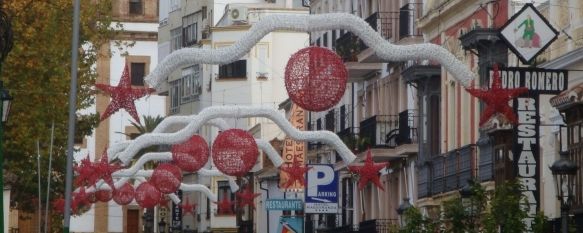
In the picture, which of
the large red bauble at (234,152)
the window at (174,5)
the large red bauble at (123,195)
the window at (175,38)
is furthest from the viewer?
the window at (174,5)

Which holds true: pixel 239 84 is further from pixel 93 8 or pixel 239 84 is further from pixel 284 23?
pixel 284 23

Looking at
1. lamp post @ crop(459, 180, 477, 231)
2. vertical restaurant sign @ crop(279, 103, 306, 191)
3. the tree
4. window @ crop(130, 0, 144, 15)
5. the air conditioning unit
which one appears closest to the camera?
lamp post @ crop(459, 180, 477, 231)

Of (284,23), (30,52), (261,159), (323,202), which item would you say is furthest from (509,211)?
(261,159)

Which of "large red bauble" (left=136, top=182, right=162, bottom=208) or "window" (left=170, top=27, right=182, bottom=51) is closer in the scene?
"large red bauble" (left=136, top=182, right=162, bottom=208)

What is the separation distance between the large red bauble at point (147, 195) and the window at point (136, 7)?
47420mm

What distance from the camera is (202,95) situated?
102m

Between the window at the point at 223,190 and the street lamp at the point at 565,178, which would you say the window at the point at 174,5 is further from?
the street lamp at the point at 565,178

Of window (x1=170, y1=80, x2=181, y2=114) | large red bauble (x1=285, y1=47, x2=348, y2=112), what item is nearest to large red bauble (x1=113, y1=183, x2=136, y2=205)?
large red bauble (x1=285, y1=47, x2=348, y2=112)

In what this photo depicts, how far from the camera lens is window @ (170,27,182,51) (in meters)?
107

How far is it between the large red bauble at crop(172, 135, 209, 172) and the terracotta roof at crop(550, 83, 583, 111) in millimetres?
12128

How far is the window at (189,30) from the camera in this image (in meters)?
106

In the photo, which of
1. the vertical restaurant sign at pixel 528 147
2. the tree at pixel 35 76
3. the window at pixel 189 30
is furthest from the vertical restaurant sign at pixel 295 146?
the window at pixel 189 30

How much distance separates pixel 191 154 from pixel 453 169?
562 cm

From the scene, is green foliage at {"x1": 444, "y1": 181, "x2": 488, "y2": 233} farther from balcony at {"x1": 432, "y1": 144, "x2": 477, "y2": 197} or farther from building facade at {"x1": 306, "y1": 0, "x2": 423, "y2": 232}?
building facade at {"x1": 306, "y1": 0, "x2": 423, "y2": 232}
